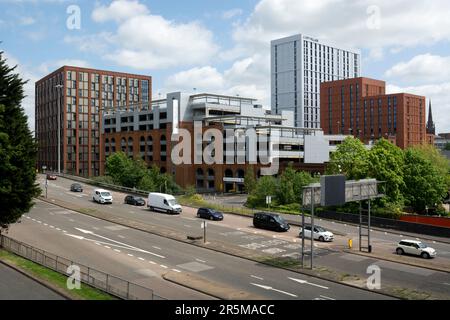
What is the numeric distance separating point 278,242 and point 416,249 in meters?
11.2

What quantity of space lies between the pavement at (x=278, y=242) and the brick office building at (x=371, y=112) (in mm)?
110946

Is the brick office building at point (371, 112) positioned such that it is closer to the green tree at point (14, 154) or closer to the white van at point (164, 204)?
the white van at point (164, 204)

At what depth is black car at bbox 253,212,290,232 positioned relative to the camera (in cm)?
4578

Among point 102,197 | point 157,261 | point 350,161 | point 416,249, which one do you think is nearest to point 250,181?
point 350,161

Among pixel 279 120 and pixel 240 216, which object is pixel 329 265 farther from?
pixel 279 120

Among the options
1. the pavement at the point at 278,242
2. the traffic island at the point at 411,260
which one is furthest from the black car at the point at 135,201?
the traffic island at the point at 411,260

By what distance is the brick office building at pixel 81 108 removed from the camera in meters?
140

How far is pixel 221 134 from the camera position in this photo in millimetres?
93875

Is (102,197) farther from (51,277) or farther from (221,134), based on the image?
(221,134)

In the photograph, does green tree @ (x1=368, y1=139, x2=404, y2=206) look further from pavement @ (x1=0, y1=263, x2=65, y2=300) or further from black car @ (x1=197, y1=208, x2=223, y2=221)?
pavement @ (x1=0, y1=263, x2=65, y2=300)

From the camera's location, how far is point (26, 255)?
29.5 m

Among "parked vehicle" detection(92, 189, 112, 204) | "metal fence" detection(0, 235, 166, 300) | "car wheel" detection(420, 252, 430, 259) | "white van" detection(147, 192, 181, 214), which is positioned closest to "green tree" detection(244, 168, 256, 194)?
"white van" detection(147, 192, 181, 214)

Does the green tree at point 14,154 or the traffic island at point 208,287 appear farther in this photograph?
the green tree at point 14,154
